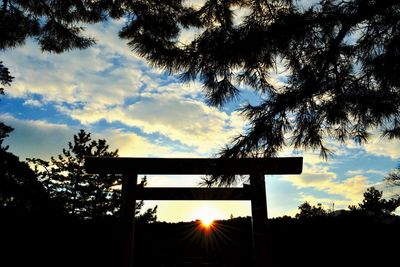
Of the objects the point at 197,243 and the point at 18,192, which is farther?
the point at 197,243

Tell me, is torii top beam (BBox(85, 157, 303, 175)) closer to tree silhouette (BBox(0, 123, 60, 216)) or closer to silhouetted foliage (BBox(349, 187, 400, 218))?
tree silhouette (BBox(0, 123, 60, 216))

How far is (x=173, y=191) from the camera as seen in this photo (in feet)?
14.0

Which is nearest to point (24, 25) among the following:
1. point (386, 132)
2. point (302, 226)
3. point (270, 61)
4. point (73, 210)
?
point (270, 61)

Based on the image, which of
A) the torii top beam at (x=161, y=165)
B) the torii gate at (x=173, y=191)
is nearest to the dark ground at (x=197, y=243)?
the torii gate at (x=173, y=191)

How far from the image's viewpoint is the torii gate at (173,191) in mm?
3648

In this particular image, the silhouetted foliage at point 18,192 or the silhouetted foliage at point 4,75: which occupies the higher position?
the silhouetted foliage at point 4,75

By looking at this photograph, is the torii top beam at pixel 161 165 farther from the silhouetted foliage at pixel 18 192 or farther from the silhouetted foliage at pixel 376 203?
the silhouetted foliage at pixel 376 203

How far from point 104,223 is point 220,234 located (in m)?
2.74

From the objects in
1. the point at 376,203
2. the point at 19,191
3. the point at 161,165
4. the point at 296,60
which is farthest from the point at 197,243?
the point at 376,203

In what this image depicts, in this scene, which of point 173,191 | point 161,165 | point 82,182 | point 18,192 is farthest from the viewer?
point 82,182

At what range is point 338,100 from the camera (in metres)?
2.65

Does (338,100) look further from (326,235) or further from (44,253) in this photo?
(44,253)

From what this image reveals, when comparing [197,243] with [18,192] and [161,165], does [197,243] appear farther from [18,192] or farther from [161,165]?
[18,192]

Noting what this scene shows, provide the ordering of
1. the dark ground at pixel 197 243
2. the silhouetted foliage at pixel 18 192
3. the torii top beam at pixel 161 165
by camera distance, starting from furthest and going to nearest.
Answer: the silhouetted foliage at pixel 18 192 → the dark ground at pixel 197 243 → the torii top beam at pixel 161 165
